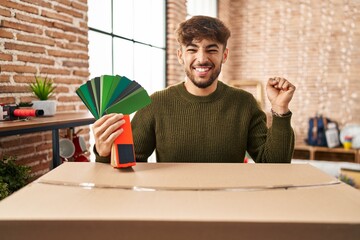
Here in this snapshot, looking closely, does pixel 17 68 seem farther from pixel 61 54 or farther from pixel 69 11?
pixel 69 11

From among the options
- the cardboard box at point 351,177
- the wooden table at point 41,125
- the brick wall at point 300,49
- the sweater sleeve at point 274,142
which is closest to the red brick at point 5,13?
the wooden table at point 41,125

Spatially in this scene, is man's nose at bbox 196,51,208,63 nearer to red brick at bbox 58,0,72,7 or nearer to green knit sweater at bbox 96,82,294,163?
green knit sweater at bbox 96,82,294,163

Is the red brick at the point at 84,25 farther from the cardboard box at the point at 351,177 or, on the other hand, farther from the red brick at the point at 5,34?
the cardboard box at the point at 351,177

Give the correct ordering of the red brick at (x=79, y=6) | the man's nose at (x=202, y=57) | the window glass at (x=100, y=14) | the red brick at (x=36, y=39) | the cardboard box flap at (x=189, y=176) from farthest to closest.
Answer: the window glass at (x=100, y=14)
the red brick at (x=79, y=6)
the red brick at (x=36, y=39)
the man's nose at (x=202, y=57)
the cardboard box flap at (x=189, y=176)

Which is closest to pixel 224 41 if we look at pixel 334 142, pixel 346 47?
pixel 334 142

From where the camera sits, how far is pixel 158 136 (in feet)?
4.71

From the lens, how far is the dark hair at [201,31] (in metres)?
1.31

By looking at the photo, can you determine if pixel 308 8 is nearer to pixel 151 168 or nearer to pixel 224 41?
pixel 224 41

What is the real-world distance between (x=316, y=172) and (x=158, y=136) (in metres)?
0.74

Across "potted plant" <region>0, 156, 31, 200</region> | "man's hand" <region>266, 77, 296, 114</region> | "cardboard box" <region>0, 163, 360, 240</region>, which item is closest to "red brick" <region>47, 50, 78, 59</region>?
"potted plant" <region>0, 156, 31, 200</region>

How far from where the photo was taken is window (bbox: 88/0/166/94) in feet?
11.0

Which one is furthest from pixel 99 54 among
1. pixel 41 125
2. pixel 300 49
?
pixel 300 49

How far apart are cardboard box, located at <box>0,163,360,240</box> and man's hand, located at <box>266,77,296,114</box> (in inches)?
16.4

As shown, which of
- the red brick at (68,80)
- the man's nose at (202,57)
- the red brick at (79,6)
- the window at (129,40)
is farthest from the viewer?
the window at (129,40)
